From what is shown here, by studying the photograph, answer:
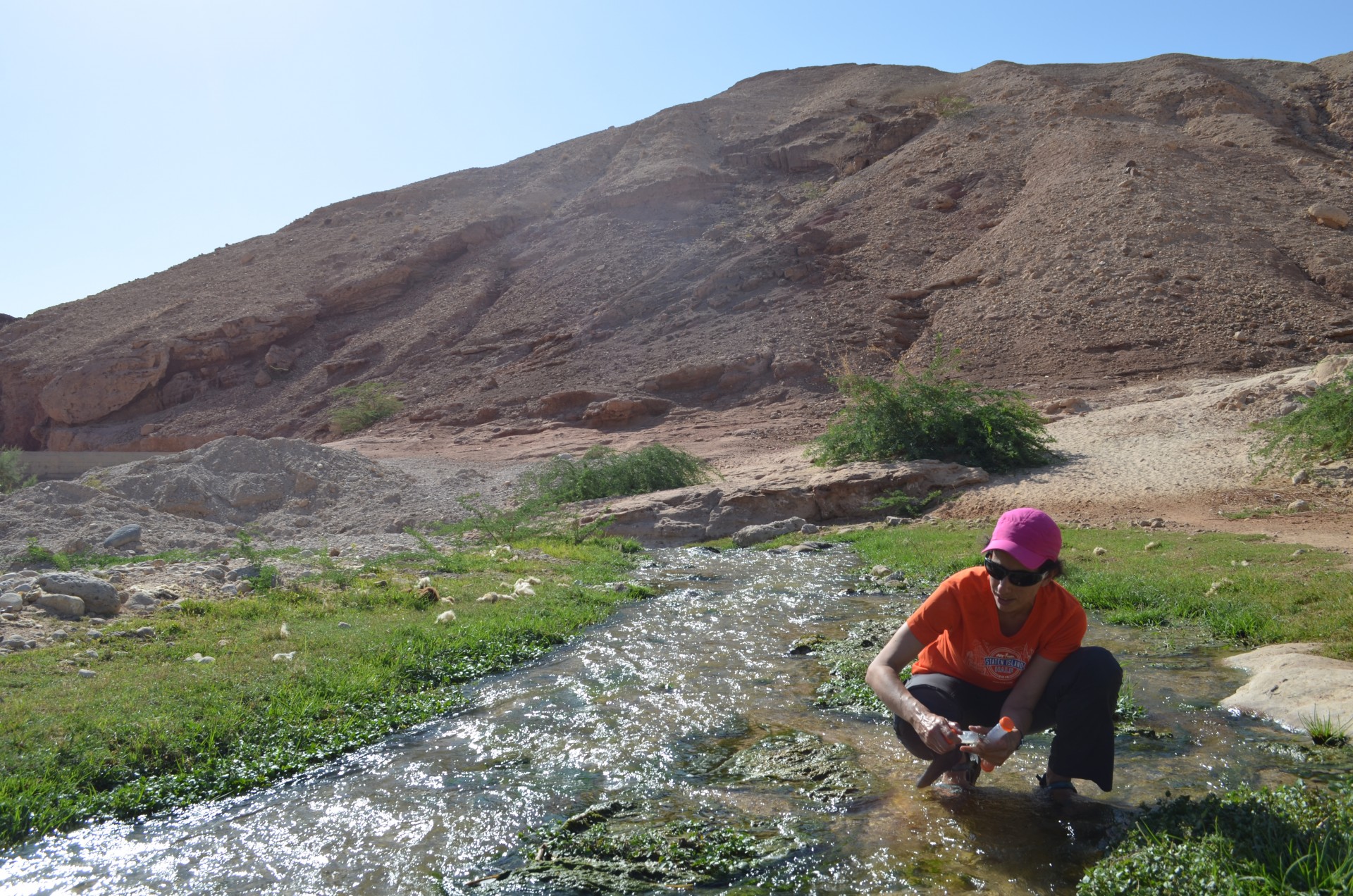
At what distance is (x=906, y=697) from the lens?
334 cm

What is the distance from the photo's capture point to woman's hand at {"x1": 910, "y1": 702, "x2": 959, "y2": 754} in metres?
3.10

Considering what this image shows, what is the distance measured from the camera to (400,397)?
3158cm

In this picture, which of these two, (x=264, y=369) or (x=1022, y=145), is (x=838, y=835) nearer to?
(x=1022, y=145)

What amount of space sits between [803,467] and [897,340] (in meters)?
12.8

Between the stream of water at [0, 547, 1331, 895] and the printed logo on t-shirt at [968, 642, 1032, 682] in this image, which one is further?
the printed logo on t-shirt at [968, 642, 1032, 682]

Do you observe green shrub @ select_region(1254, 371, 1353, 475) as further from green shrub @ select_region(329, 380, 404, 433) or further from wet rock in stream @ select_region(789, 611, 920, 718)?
green shrub @ select_region(329, 380, 404, 433)

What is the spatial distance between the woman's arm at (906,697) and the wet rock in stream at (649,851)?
627 millimetres

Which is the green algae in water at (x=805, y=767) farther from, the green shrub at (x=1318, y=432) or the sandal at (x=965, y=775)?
the green shrub at (x=1318, y=432)

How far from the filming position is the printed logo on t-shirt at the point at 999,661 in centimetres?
347

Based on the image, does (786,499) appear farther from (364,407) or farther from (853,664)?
(364,407)

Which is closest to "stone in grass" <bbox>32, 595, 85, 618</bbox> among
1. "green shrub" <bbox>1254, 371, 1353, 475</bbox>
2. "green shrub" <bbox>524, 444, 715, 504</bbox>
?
"green shrub" <bbox>524, 444, 715, 504</bbox>

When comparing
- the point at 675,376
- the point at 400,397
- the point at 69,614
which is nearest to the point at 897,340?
the point at 675,376

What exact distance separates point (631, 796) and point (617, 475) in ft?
40.2

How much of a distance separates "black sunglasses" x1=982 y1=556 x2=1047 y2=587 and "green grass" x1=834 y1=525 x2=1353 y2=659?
2872mm
